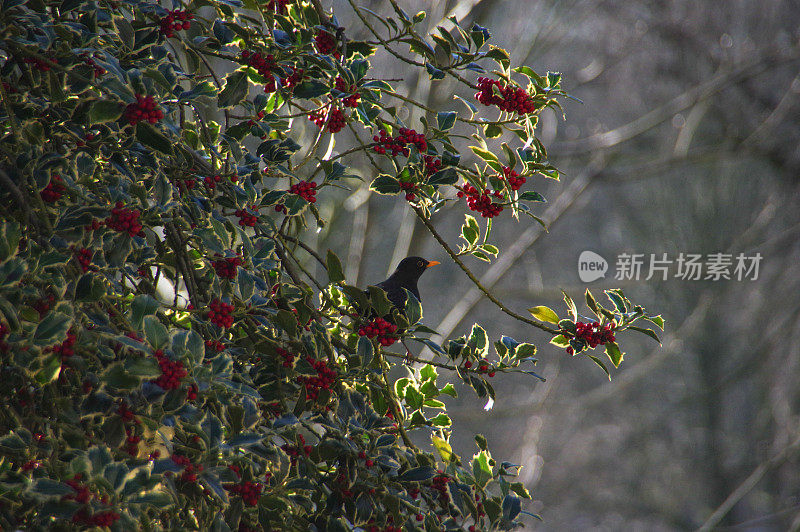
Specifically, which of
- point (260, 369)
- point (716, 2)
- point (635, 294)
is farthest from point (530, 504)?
point (260, 369)

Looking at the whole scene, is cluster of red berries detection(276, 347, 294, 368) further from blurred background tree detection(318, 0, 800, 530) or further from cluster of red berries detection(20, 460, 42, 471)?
blurred background tree detection(318, 0, 800, 530)

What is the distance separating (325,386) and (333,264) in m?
0.15

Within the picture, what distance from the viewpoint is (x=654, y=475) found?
6676 millimetres

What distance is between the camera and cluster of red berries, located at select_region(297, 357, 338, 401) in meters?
0.78

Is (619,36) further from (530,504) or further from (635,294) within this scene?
(530,504)

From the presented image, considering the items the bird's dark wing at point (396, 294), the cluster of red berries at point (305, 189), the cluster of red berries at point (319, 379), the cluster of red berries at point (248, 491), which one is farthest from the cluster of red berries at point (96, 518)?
the bird's dark wing at point (396, 294)

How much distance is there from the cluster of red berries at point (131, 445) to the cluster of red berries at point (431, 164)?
18.8 inches

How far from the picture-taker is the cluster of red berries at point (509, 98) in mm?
891

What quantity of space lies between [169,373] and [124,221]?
18 cm

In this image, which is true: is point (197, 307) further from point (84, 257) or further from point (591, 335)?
point (591, 335)

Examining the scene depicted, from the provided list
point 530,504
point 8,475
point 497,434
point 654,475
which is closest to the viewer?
point 8,475

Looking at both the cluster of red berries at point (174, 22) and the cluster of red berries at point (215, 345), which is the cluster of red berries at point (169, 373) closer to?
the cluster of red berries at point (215, 345)

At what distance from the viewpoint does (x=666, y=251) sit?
5816 millimetres

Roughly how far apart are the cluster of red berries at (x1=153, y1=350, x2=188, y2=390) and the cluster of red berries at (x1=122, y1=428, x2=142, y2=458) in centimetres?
10
